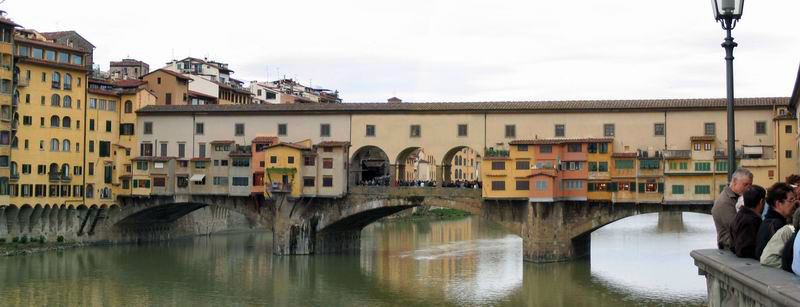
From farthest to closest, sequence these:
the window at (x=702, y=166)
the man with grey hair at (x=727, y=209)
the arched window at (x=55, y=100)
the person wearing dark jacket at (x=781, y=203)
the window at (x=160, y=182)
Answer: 1. the window at (x=160, y=182)
2. the arched window at (x=55, y=100)
3. the window at (x=702, y=166)
4. the man with grey hair at (x=727, y=209)
5. the person wearing dark jacket at (x=781, y=203)

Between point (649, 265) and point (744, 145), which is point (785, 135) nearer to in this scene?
point (744, 145)

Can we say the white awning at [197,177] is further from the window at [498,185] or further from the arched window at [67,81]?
the window at [498,185]

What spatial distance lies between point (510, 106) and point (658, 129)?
730 centimetres

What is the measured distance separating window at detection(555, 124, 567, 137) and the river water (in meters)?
6.35

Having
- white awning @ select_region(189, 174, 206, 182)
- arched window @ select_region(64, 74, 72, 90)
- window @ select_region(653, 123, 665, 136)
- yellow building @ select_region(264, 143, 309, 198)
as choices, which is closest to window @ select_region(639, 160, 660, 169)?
window @ select_region(653, 123, 665, 136)

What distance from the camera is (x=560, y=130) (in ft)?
148

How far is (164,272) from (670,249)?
88.6 feet

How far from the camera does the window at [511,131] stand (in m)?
45.9

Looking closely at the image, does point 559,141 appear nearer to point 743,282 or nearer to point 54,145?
point 54,145

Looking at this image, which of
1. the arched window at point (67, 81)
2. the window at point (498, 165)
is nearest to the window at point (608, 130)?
the window at point (498, 165)

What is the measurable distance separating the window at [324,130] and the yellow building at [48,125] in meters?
13.9

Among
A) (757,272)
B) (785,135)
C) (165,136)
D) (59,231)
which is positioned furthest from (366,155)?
(757,272)

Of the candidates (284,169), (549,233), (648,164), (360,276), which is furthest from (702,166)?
(284,169)

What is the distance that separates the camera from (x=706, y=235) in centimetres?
6075
